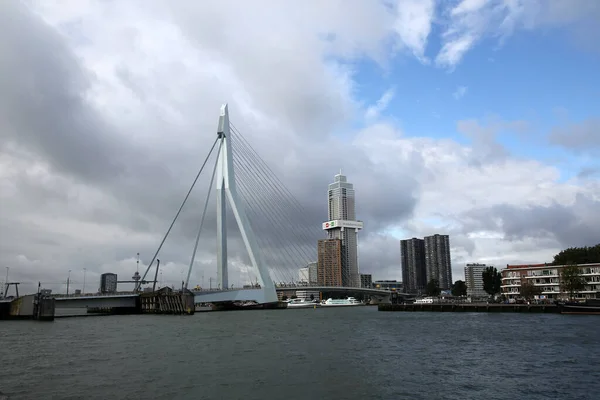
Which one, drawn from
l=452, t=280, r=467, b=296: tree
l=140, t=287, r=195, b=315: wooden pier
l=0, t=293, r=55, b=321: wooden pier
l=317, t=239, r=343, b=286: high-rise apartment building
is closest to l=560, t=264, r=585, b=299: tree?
l=140, t=287, r=195, b=315: wooden pier

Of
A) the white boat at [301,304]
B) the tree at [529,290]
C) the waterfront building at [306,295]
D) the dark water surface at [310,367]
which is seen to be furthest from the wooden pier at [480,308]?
the waterfront building at [306,295]

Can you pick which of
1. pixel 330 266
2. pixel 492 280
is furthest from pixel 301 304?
pixel 330 266

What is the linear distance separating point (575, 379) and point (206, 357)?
18.2 m

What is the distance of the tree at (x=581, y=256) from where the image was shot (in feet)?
270

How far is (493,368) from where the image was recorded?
21531mm

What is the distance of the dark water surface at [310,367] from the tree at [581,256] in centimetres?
5443

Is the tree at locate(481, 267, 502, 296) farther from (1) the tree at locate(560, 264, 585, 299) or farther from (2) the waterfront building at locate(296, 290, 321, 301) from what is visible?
(2) the waterfront building at locate(296, 290, 321, 301)

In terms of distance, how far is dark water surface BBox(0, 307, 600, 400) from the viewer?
1700cm

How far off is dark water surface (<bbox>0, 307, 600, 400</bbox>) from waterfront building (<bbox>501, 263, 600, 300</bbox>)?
1853 inches

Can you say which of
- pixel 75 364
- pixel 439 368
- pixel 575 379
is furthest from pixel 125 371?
pixel 575 379

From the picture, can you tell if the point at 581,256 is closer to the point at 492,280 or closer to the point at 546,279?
the point at 546,279

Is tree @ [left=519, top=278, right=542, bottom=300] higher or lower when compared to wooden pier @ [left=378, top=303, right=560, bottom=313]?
higher

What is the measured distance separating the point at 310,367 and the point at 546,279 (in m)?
74.6

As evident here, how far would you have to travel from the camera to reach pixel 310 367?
22109 mm
